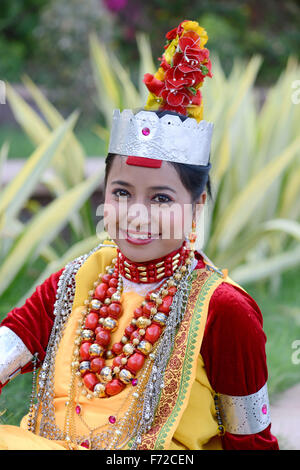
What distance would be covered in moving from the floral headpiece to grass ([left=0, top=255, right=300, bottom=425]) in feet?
3.49

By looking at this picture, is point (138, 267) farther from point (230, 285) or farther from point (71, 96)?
point (71, 96)

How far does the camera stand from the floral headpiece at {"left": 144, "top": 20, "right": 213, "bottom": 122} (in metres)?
1.31

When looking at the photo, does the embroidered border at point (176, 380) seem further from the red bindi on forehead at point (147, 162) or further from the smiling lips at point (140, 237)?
the red bindi on forehead at point (147, 162)

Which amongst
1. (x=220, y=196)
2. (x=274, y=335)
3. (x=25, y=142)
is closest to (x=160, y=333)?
(x=274, y=335)

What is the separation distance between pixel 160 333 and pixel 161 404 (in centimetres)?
15

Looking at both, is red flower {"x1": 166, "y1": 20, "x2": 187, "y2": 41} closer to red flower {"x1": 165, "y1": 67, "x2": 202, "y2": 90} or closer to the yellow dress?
red flower {"x1": 165, "y1": 67, "x2": 202, "y2": 90}

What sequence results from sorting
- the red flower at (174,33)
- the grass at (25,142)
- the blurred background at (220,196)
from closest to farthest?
the red flower at (174,33) < the blurred background at (220,196) < the grass at (25,142)

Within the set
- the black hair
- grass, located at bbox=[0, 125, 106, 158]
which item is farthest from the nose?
grass, located at bbox=[0, 125, 106, 158]

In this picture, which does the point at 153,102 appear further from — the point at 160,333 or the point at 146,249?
the point at 160,333

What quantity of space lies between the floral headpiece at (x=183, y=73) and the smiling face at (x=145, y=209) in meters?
0.16

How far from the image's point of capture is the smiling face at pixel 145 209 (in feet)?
4.23

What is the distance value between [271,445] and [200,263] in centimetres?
45

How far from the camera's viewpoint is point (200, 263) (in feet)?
4.77

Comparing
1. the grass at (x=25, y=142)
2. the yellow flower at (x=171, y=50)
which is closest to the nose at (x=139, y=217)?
the yellow flower at (x=171, y=50)
